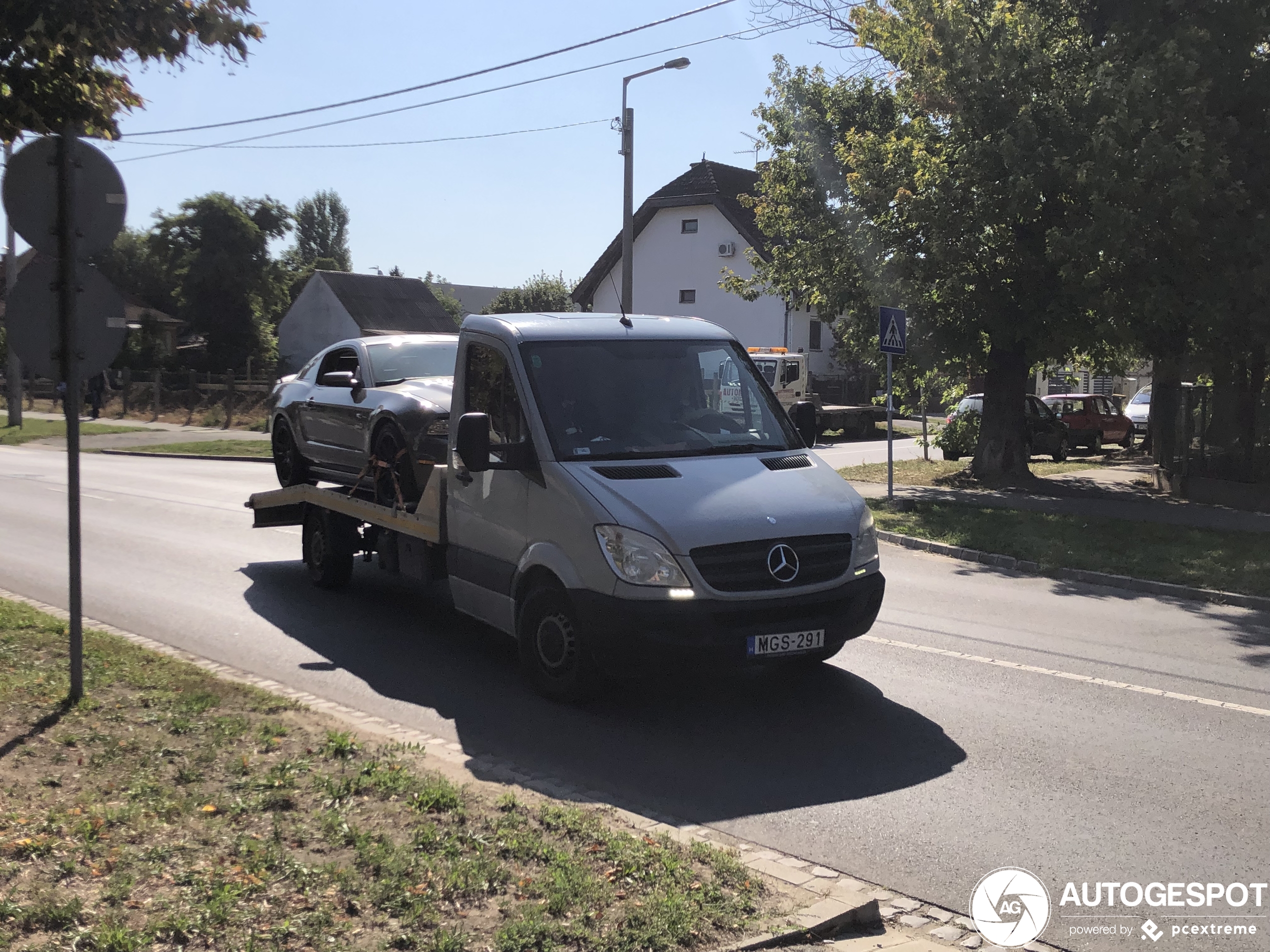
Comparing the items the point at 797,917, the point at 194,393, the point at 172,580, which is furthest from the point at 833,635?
the point at 194,393

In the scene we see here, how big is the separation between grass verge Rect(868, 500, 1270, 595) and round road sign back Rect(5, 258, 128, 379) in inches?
389

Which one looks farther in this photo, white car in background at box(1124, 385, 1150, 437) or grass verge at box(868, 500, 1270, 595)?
white car in background at box(1124, 385, 1150, 437)

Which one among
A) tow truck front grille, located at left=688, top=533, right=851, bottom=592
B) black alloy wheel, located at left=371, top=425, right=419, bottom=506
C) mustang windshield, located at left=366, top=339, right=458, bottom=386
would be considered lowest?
tow truck front grille, located at left=688, top=533, right=851, bottom=592

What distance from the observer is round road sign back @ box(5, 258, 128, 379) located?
19.7ft

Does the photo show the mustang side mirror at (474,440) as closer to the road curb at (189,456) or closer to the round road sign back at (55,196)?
the round road sign back at (55,196)

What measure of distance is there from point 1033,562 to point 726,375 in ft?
21.4

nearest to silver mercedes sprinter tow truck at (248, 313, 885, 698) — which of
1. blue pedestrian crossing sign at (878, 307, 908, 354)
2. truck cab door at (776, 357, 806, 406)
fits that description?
blue pedestrian crossing sign at (878, 307, 908, 354)

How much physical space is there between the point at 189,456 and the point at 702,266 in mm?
27342

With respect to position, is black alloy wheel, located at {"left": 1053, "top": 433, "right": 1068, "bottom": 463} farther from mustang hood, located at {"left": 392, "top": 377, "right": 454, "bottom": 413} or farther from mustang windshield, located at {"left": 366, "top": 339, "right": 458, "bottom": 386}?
mustang hood, located at {"left": 392, "top": 377, "right": 454, "bottom": 413}

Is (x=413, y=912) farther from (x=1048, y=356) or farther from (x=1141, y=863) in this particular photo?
(x=1048, y=356)

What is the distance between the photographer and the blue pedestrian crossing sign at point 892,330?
17.7m

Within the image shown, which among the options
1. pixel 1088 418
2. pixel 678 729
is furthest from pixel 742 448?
pixel 1088 418

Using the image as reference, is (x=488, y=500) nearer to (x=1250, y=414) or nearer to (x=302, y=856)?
(x=302, y=856)

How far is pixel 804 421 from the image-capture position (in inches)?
324
